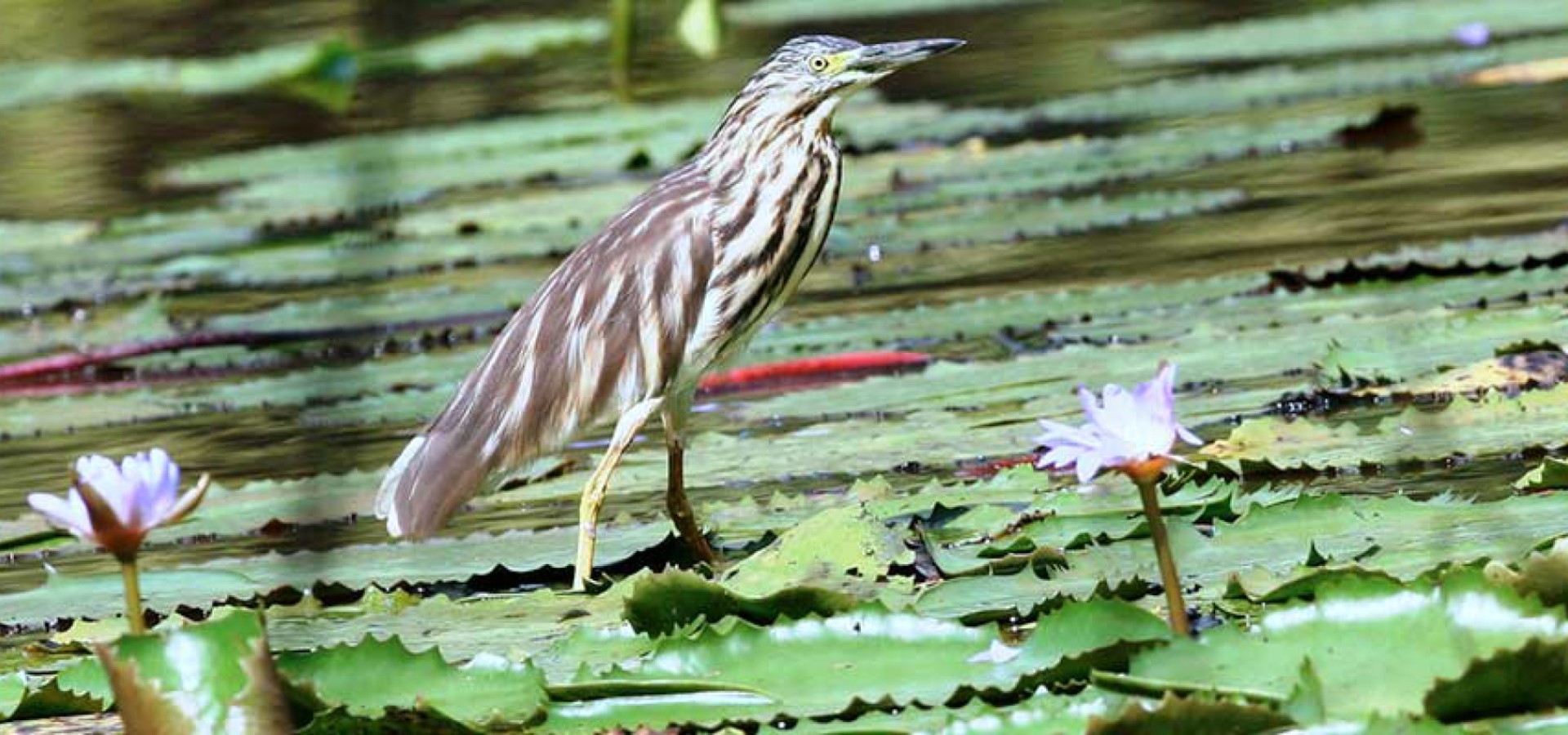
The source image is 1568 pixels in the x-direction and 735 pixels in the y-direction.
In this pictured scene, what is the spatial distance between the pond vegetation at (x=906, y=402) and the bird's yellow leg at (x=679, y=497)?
6 centimetres

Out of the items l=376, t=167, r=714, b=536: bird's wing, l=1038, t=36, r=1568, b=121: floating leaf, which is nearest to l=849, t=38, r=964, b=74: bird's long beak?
l=376, t=167, r=714, b=536: bird's wing

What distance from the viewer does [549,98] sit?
12.2 meters

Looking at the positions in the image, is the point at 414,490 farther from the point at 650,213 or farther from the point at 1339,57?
the point at 1339,57

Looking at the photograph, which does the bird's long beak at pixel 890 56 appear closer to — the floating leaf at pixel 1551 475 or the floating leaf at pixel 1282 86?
the floating leaf at pixel 1551 475

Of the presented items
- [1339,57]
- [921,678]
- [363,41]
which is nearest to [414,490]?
[921,678]

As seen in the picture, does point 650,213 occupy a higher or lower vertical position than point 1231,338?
higher

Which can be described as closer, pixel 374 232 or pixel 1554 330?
pixel 1554 330

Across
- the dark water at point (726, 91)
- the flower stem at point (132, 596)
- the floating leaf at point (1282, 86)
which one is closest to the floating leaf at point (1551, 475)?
the dark water at point (726, 91)

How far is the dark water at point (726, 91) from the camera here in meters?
5.96

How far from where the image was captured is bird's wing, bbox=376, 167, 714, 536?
4277mm

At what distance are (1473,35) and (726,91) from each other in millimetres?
2860

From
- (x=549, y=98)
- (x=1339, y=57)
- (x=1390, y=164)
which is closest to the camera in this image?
(x=1390, y=164)

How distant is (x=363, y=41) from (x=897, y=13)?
3007 mm

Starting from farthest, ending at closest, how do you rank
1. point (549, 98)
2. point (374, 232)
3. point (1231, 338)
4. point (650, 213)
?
point (549, 98) → point (374, 232) → point (1231, 338) → point (650, 213)
